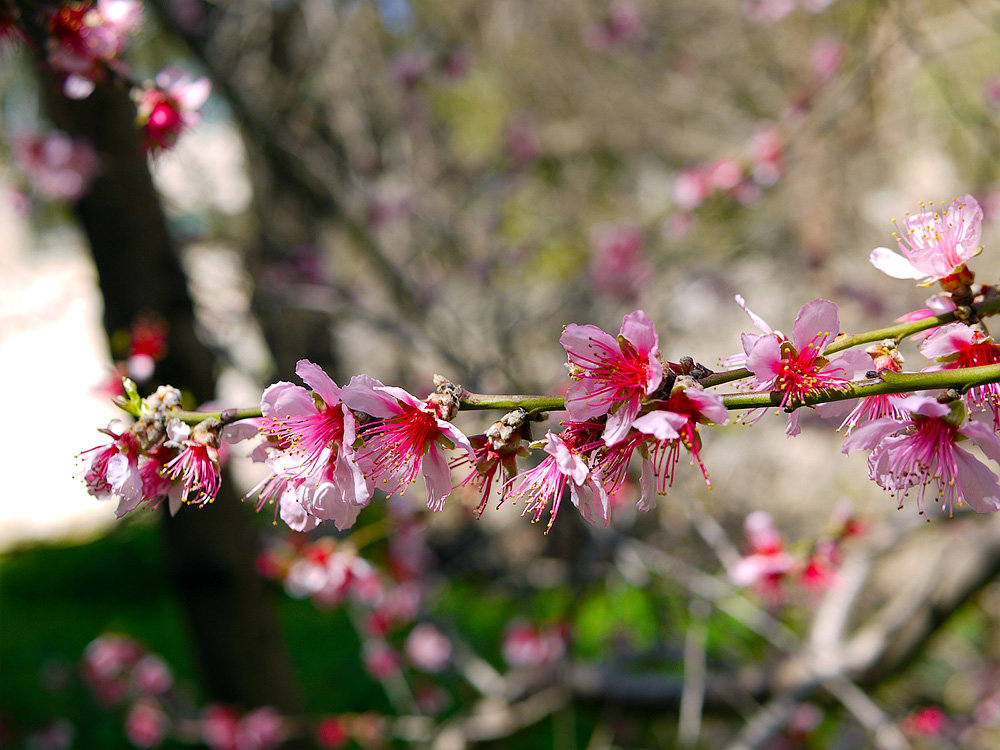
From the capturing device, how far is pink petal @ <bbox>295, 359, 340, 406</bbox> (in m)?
0.80

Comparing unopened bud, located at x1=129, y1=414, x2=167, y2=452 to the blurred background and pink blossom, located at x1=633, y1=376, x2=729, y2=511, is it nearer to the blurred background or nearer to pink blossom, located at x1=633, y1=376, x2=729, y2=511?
pink blossom, located at x1=633, y1=376, x2=729, y2=511

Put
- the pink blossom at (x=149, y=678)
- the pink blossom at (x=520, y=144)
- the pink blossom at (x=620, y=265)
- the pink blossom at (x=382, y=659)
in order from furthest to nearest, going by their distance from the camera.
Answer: the pink blossom at (x=520, y=144) → the pink blossom at (x=620, y=265) → the pink blossom at (x=149, y=678) → the pink blossom at (x=382, y=659)

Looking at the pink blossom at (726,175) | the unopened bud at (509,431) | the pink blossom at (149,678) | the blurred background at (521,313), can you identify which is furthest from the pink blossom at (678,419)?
the pink blossom at (149,678)

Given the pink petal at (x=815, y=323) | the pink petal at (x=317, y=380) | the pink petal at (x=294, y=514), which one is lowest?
the pink petal at (x=294, y=514)

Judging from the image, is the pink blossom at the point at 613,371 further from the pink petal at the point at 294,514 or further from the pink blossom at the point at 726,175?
the pink blossom at the point at 726,175

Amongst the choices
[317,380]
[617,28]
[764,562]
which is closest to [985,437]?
[317,380]

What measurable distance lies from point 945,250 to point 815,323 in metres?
0.16

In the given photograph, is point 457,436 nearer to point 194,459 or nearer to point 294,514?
point 294,514

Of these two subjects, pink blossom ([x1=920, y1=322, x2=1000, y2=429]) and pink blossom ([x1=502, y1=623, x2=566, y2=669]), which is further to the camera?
pink blossom ([x1=502, y1=623, x2=566, y2=669])

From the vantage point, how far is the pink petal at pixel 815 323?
2.48 ft

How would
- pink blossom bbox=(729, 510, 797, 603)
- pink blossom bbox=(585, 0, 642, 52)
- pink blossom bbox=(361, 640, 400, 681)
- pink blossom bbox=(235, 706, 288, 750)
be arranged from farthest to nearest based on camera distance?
pink blossom bbox=(585, 0, 642, 52), pink blossom bbox=(361, 640, 400, 681), pink blossom bbox=(235, 706, 288, 750), pink blossom bbox=(729, 510, 797, 603)

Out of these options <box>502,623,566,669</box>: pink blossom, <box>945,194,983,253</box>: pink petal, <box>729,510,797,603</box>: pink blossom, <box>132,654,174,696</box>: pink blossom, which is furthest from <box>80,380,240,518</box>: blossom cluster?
<box>132,654,174,696</box>: pink blossom

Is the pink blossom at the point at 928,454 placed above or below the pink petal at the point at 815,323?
below

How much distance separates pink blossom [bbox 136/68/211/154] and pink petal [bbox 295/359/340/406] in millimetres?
793
